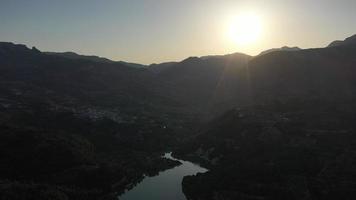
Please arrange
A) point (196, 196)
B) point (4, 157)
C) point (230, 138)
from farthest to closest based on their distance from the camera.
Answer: point (230, 138) < point (4, 157) < point (196, 196)

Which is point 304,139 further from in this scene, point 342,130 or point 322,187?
point 322,187

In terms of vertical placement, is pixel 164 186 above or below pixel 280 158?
below

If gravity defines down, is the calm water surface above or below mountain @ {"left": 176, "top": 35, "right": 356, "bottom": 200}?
below

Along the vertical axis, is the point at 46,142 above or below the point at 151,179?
above

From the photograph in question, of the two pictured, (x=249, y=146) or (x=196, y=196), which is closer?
(x=196, y=196)

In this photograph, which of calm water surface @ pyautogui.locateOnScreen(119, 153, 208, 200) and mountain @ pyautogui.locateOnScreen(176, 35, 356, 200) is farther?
calm water surface @ pyautogui.locateOnScreen(119, 153, 208, 200)

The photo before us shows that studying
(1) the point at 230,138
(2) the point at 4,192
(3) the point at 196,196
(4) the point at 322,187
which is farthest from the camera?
(1) the point at 230,138

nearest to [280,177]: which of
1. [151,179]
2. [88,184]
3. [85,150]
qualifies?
[151,179]

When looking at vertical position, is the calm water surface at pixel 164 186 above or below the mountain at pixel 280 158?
below
